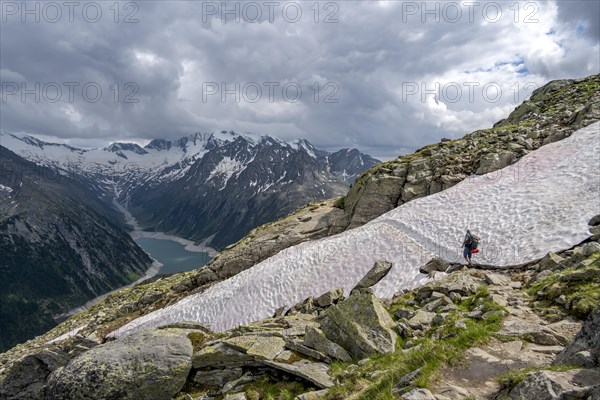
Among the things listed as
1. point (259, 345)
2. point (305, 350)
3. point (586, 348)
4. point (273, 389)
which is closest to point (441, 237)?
point (305, 350)

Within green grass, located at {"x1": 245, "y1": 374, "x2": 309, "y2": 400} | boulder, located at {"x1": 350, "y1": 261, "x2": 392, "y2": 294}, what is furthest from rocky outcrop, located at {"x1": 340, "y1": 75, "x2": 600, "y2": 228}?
green grass, located at {"x1": 245, "y1": 374, "x2": 309, "y2": 400}

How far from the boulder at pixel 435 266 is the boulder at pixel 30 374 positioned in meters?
25.3

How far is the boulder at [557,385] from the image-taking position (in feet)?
21.7

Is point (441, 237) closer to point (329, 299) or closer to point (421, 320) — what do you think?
point (329, 299)

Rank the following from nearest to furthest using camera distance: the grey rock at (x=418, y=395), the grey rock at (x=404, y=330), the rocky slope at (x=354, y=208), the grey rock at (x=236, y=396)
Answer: the grey rock at (x=418, y=395), the grey rock at (x=236, y=396), the grey rock at (x=404, y=330), the rocky slope at (x=354, y=208)

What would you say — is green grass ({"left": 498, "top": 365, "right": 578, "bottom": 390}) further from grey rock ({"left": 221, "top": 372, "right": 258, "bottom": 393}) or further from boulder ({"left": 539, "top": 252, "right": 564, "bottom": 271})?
boulder ({"left": 539, "top": 252, "right": 564, "bottom": 271})

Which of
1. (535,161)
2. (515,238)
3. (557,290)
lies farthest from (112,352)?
(535,161)

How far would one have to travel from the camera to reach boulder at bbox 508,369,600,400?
260 inches

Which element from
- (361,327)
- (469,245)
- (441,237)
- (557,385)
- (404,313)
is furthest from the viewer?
(441,237)

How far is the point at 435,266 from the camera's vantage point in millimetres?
24781

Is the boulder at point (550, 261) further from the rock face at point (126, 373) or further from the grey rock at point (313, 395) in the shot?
the rock face at point (126, 373)

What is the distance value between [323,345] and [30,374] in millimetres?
21442

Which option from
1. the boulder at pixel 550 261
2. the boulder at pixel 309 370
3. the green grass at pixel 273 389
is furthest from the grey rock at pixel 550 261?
the green grass at pixel 273 389

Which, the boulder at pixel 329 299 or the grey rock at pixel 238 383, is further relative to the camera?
the boulder at pixel 329 299
